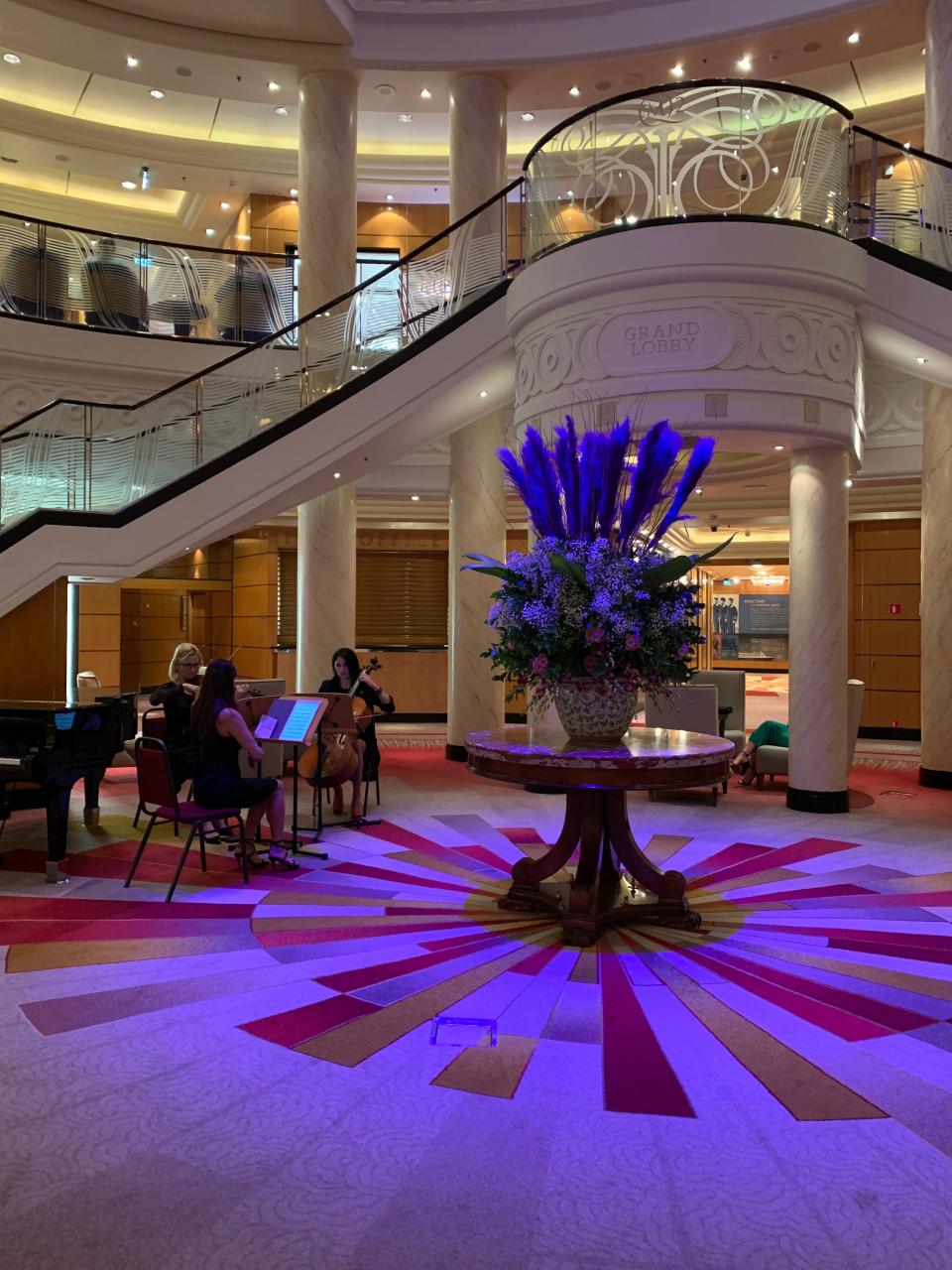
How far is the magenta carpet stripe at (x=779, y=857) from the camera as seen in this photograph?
6.09m

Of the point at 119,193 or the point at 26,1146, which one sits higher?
the point at 119,193

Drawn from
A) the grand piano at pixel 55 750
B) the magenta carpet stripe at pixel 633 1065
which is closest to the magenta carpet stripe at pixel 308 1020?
the magenta carpet stripe at pixel 633 1065

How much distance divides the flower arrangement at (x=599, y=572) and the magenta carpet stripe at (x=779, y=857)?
1.79m

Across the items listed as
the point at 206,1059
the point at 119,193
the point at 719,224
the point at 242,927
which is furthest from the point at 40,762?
the point at 119,193

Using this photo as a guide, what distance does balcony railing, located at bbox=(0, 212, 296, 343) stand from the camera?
11.6 meters

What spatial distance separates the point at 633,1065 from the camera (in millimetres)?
3439

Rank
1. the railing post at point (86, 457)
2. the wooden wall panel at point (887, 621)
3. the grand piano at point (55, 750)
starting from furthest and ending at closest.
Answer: the wooden wall panel at point (887, 621), the railing post at point (86, 457), the grand piano at point (55, 750)

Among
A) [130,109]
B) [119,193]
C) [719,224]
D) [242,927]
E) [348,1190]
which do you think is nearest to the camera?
[348,1190]

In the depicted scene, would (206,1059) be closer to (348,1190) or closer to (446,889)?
(348,1190)

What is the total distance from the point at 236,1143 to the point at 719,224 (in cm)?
679

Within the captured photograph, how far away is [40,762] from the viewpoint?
233 inches

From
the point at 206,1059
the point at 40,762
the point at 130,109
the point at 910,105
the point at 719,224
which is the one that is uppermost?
the point at 130,109

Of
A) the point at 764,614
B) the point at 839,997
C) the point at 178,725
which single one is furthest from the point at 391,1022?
the point at 764,614

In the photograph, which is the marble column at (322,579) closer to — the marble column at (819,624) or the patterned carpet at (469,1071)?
the patterned carpet at (469,1071)
